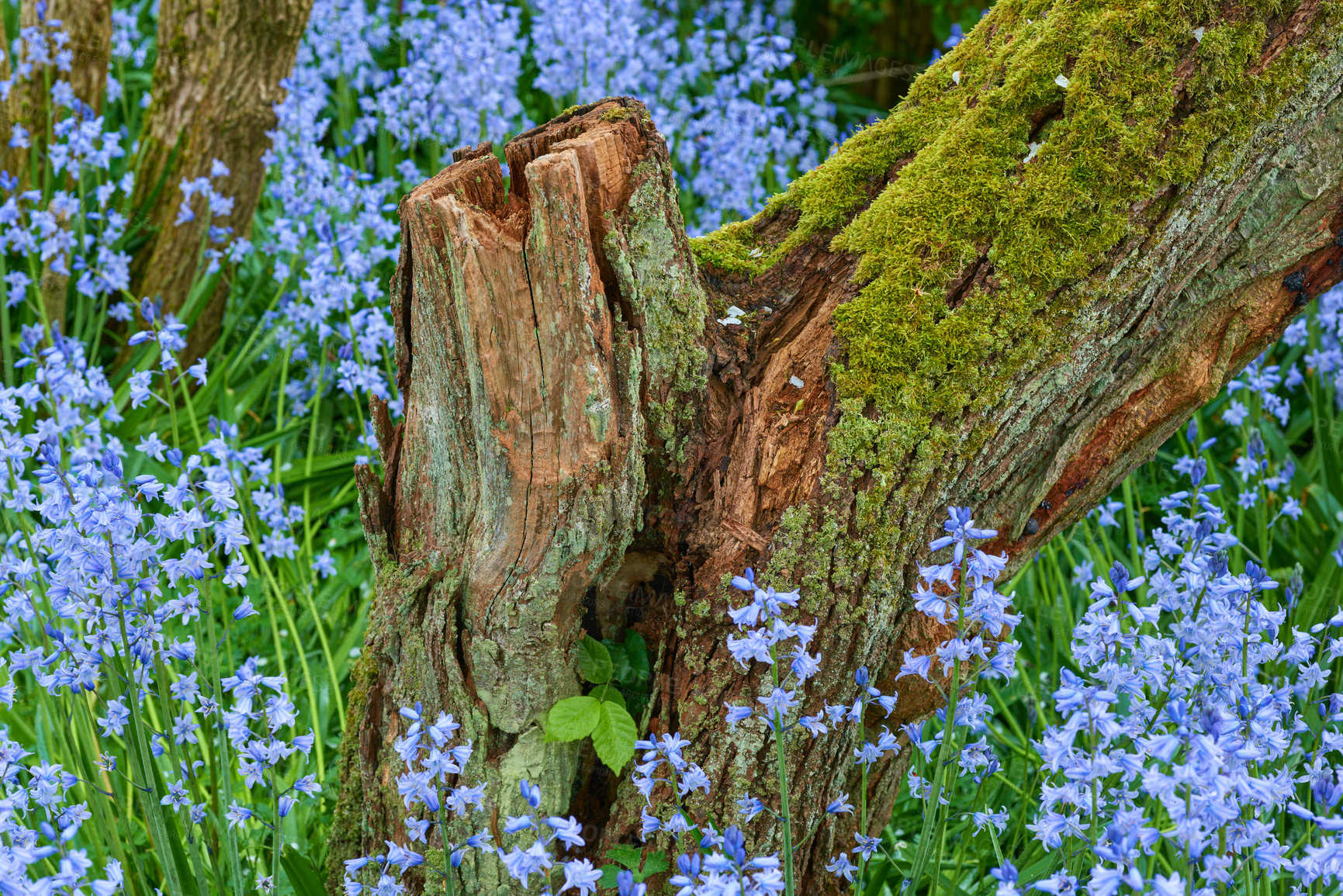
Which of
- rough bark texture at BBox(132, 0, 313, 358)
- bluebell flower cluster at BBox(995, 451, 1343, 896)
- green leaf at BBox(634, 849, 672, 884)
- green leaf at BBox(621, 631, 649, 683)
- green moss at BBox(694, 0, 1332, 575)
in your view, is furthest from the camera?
rough bark texture at BBox(132, 0, 313, 358)

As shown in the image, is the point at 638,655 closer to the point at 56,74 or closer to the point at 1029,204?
the point at 1029,204

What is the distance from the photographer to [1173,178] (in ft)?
6.36

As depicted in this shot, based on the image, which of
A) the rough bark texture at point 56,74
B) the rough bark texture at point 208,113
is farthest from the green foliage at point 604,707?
the rough bark texture at point 56,74

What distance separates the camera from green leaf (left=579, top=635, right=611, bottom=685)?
79.9 inches

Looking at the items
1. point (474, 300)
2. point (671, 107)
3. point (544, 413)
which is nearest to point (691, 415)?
point (544, 413)

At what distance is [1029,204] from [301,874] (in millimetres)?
1959

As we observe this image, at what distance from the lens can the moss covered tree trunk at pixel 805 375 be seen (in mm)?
1896

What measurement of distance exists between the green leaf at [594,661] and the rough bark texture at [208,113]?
135 inches

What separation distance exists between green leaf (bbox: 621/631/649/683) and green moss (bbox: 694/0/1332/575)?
0.51 meters

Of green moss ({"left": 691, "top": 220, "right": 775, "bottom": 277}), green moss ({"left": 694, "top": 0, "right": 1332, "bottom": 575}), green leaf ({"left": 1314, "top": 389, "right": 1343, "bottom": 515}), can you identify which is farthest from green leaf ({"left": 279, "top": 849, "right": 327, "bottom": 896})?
green leaf ({"left": 1314, "top": 389, "right": 1343, "bottom": 515})

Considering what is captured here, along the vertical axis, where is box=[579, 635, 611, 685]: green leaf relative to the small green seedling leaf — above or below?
above

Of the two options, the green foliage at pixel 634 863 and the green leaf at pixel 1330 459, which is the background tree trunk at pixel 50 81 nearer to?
the green foliage at pixel 634 863

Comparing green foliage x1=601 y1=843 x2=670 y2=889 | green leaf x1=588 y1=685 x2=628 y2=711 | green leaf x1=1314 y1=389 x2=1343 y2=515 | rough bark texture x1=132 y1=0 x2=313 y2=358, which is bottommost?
Answer: green foliage x1=601 y1=843 x2=670 y2=889

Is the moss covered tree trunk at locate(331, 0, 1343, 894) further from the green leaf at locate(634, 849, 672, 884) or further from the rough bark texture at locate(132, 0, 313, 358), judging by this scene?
the rough bark texture at locate(132, 0, 313, 358)
